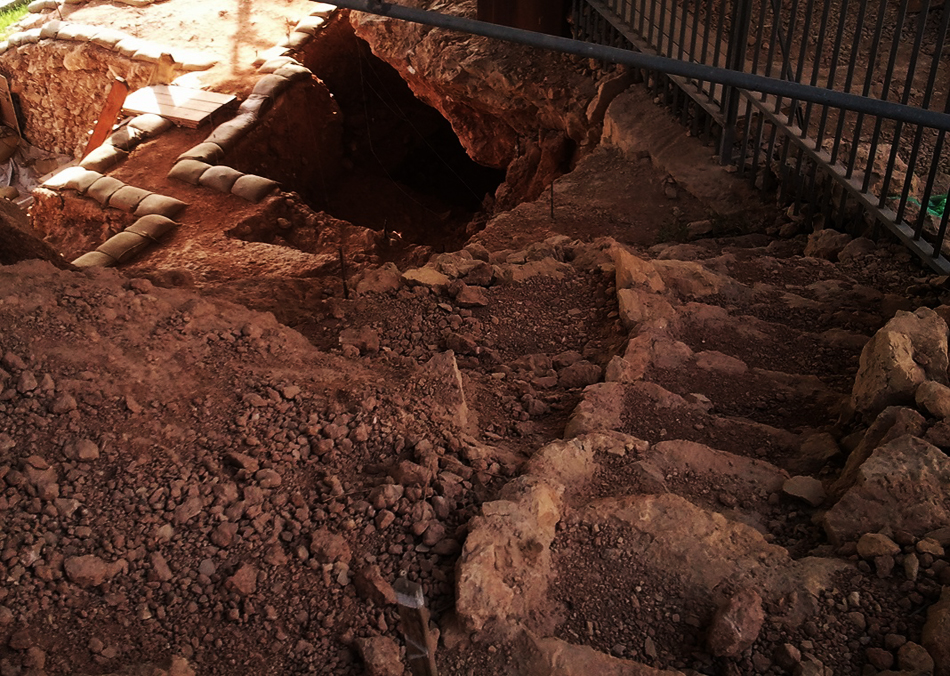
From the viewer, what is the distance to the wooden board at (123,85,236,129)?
9.03 meters

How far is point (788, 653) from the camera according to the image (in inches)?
77.8

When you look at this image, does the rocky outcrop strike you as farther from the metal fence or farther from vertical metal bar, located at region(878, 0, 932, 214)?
vertical metal bar, located at region(878, 0, 932, 214)

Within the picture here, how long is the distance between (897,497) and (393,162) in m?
9.88

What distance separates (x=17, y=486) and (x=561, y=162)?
18.5ft

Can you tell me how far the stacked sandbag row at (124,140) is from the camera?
847 centimetres

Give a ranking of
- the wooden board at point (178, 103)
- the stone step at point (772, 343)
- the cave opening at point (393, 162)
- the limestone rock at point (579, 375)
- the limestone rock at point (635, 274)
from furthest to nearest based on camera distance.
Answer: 1. the cave opening at point (393, 162)
2. the wooden board at point (178, 103)
3. the limestone rock at point (635, 274)
4. the stone step at point (772, 343)
5. the limestone rock at point (579, 375)

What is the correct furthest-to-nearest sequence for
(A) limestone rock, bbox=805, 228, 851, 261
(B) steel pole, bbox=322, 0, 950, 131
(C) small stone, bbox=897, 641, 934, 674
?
(A) limestone rock, bbox=805, 228, 851, 261 < (B) steel pole, bbox=322, 0, 950, 131 < (C) small stone, bbox=897, 641, 934, 674

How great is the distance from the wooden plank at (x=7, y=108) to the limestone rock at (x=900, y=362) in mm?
13491

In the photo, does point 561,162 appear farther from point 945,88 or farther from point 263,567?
point 263,567

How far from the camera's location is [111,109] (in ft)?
35.7

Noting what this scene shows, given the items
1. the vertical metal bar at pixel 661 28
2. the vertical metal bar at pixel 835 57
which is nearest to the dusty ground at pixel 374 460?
the vertical metal bar at pixel 835 57

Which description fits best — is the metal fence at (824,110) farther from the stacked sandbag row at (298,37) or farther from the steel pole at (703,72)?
the stacked sandbag row at (298,37)

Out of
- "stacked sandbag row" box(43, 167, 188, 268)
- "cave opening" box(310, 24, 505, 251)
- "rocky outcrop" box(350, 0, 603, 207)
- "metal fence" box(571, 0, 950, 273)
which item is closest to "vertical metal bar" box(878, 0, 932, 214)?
"metal fence" box(571, 0, 950, 273)

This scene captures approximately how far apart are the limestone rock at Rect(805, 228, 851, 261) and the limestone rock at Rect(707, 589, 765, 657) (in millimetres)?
2862
